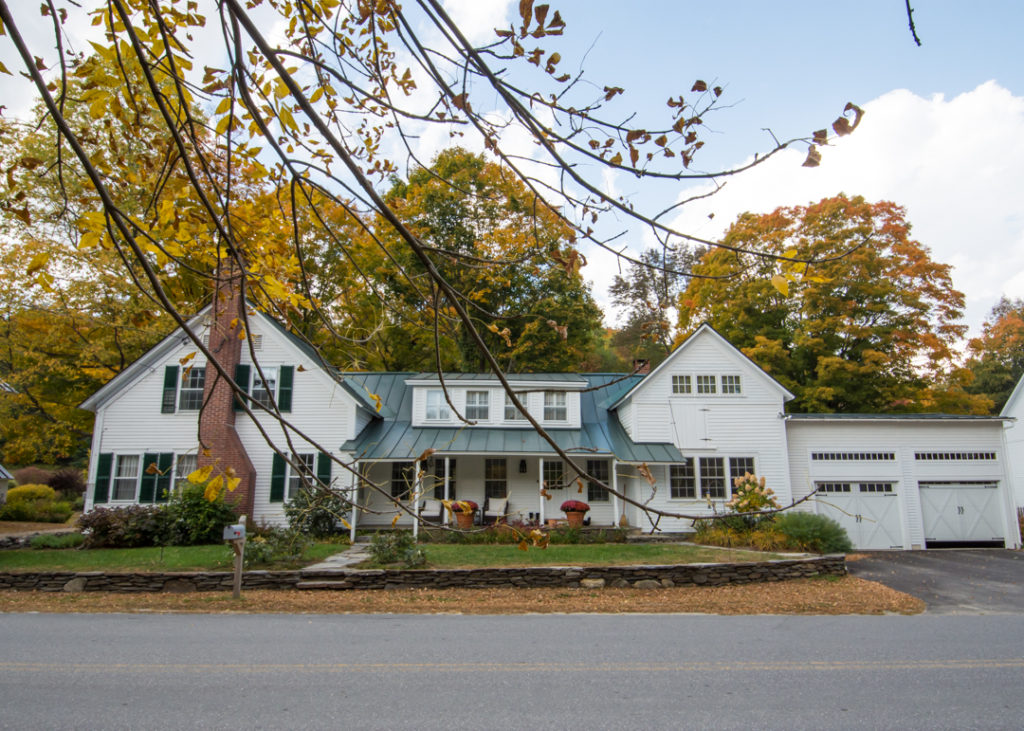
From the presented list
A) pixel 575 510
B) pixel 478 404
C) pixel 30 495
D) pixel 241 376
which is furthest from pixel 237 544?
pixel 30 495

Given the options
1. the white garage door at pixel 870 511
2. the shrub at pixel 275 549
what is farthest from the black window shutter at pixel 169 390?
the white garage door at pixel 870 511

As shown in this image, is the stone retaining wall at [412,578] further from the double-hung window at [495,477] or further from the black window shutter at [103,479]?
the double-hung window at [495,477]

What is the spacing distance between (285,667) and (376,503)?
1282cm

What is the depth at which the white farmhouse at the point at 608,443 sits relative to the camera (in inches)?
720

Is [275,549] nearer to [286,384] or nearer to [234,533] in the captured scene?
[234,533]

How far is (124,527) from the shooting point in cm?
1545

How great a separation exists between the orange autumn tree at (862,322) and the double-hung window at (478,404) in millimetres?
9687

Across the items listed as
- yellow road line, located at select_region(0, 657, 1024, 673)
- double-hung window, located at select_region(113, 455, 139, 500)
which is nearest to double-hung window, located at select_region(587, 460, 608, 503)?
yellow road line, located at select_region(0, 657, 1024, 673)

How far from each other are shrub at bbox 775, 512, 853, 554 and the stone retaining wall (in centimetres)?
262

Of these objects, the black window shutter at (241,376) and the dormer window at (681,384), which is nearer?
the black window shutter at (241,376)

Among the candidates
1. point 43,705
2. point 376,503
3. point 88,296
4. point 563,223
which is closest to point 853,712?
point 563,223

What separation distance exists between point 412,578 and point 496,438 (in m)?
7.70

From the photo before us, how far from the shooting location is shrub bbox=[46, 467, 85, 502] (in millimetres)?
30109

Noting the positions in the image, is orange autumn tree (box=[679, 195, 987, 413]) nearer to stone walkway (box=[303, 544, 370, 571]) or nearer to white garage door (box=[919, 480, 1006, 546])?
white garage door (box=[919, 480, 1006, 546])
